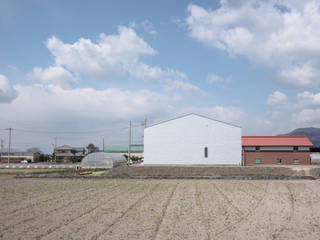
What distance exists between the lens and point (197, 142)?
138 ft

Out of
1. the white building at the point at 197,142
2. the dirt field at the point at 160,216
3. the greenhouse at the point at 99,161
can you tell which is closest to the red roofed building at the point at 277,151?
the white building at the point at 197,142

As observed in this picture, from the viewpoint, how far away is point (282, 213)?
461 inches

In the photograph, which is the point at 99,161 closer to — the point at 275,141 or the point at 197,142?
the point at 197,142

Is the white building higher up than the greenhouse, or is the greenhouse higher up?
the white building

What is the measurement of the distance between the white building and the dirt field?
82.6ft

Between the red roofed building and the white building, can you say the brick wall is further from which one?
the white building

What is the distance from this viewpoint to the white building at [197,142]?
136ft

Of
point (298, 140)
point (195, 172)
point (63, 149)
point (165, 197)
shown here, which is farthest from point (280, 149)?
point (63, 149)

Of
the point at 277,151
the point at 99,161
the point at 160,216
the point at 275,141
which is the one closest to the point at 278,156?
the point at 277,151

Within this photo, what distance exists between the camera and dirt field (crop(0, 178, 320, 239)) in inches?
348

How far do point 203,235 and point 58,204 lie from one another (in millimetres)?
7696

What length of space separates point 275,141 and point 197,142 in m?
15.3

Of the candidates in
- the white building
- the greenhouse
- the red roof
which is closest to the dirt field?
the white building

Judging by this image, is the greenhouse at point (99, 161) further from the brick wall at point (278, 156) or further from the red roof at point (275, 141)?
the red roof at point (275, 141)
